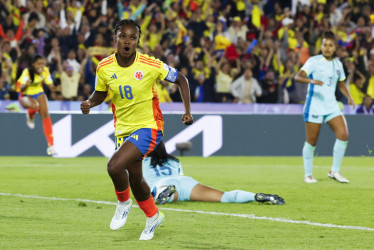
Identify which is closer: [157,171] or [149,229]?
[149,229]

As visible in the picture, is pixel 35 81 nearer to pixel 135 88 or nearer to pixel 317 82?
pixel 317 82

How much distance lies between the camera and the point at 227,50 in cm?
2045

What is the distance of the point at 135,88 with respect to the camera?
6547 mm

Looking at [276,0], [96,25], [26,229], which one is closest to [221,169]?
[96,25]

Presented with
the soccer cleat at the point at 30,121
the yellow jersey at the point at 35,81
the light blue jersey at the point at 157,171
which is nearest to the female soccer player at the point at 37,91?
the yellow jersey at the point at 35,81

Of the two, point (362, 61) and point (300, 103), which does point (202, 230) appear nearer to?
point (300, 103)

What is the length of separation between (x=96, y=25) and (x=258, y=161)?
5834mm

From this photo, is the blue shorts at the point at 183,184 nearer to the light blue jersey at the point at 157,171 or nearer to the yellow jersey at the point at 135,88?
the light blue jersey at the point at 157,171

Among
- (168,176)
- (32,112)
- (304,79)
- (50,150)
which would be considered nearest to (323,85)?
(304,79)

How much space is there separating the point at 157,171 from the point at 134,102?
7.76 ft

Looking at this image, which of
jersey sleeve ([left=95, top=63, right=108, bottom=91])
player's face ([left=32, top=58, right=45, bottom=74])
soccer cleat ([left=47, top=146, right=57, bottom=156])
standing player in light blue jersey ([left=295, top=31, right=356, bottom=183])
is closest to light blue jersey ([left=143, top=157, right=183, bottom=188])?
jersey sleeve ([left=95, top=63, right=108, bottom=91])

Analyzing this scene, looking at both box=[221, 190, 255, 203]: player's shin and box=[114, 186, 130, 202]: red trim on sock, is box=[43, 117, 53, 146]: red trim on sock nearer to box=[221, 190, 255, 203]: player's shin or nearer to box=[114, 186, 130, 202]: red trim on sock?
box=[221, 190, 255, 203]: player's shin

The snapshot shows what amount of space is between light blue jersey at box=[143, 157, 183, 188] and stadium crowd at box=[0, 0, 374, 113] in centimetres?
945

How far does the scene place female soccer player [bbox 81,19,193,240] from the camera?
6.43 m
